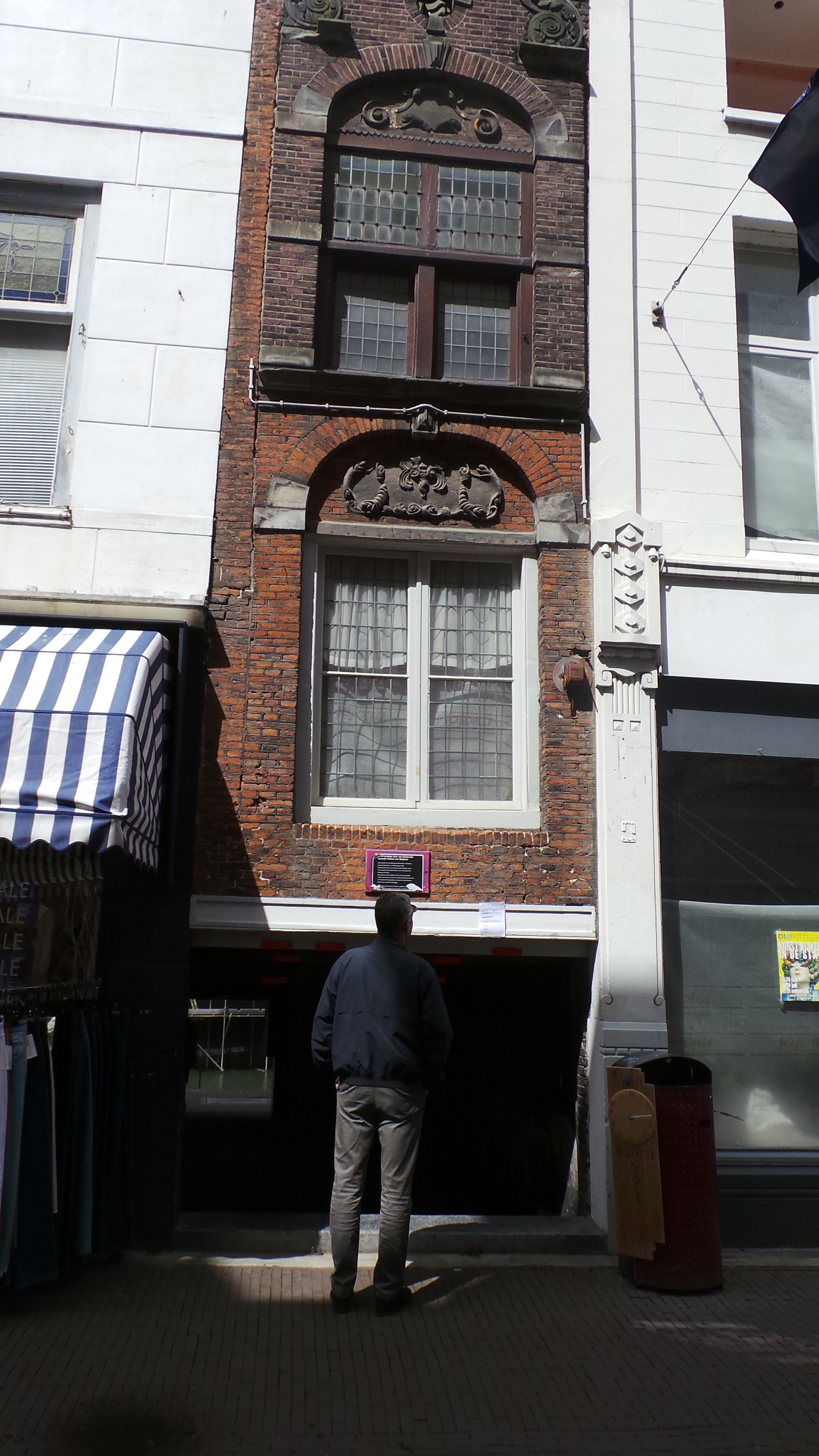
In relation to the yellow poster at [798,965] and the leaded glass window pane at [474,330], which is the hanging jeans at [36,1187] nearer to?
the yellow poster at [798,965]

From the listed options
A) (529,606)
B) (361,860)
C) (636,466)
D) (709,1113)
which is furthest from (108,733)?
(636,466)

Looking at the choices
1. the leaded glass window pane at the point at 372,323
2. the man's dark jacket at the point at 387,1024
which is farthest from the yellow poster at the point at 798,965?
the leaded glass window pane at the point at 372,323

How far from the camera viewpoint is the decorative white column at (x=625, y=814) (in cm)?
699

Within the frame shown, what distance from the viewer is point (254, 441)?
779 cm

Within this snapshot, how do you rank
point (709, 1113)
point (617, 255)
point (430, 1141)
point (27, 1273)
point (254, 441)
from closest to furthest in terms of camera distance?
point (27, 1273) → point (709, 1113) → point (254, 441) → point (617, 255) → point (430, 1141)

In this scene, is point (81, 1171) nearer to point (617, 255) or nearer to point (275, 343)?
point (275, 343)

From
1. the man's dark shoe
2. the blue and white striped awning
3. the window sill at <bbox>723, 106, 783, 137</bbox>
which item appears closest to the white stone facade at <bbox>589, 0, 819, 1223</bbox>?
the window sill at <bbox>723, 106, 783, 137</bbox>

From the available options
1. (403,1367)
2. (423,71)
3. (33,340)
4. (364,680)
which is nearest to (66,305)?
(33,340)

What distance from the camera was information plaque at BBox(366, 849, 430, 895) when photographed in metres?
A: 7.14

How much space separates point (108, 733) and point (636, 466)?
187 inches

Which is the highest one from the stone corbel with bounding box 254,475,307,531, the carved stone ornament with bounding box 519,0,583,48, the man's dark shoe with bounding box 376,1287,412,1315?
the carved stone ornament with bounding box 519,0,583,48

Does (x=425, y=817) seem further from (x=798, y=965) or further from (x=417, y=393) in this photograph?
(x=417, y=393)

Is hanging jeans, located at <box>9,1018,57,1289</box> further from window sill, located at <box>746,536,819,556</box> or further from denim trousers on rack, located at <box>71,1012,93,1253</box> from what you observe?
window sill, located at <box>746,536,819,556</box>

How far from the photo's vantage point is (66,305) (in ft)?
26.2
